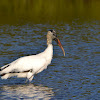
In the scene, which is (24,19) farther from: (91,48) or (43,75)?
(43,75)

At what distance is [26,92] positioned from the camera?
9.64 metres

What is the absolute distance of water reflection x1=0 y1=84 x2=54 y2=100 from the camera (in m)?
9.09

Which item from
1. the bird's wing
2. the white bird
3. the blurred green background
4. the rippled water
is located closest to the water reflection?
the rippled water

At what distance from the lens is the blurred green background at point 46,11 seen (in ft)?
95.2

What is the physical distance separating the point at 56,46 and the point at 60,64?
4.05 meters

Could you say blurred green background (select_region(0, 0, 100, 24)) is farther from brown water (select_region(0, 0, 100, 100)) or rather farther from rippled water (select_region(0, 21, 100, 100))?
rippled water (select_region(0, 21, 100, 100))

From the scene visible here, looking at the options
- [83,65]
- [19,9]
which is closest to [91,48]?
[83,65]

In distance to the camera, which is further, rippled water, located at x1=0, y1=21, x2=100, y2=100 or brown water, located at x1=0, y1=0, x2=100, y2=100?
brown water, located at x1=0, y1=0, x2=100, y2=100

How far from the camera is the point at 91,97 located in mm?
8859

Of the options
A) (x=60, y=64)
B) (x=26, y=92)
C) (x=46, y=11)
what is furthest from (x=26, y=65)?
(x=46, y=11)

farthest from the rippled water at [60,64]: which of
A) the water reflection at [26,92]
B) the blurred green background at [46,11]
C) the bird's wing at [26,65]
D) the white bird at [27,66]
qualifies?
the blurred green background at [46,11]

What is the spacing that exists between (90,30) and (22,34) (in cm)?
466

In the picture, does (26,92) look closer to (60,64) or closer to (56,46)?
(60,64)

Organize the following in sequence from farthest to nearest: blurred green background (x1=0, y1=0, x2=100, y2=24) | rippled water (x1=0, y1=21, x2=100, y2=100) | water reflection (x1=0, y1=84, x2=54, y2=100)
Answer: blurred green background (x1=0, y1=0, x2=100, y2=24), rippled water (x1=0, y1=21, x2=100, y2=100), water reflection (x1=0, y1=84, x2=54, y2=100)
